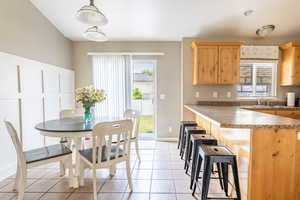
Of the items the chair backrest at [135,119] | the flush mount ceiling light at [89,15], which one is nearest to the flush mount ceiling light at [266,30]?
the chair backrest at [135,119]

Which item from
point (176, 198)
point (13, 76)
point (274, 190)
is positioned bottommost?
point (176, 198)

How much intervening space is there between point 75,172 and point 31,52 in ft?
6.90

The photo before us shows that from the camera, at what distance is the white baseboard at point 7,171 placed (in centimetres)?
247

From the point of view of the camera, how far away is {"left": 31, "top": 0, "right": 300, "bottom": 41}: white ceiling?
303 cm

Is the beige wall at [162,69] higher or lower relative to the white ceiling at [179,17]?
lower

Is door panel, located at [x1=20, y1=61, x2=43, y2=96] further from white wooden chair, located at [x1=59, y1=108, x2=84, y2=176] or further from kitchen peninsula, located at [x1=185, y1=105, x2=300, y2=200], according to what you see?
kitchen peninsula, located at [x1=185, y1=105, x2=300, y2=200]

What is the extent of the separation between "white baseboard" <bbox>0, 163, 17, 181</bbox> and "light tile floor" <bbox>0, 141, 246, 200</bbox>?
0.07 m

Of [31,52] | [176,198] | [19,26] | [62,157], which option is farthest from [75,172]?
[19,26]

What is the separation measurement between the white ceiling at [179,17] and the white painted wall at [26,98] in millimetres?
1012

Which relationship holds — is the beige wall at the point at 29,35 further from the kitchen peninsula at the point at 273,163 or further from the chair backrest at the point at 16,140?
the kitchen peninsula at the point at 273,163

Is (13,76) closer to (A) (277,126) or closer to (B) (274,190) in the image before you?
(A) (277,126)


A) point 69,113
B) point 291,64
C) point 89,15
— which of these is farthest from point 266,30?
point 69,113

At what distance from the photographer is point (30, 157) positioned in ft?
6.58

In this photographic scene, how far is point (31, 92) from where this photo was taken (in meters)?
2.96
